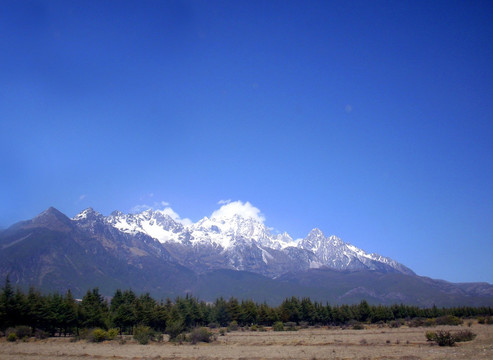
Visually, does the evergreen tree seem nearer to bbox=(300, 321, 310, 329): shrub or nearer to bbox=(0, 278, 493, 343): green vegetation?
bbox=(0, 278, 493, 343): green vegetation

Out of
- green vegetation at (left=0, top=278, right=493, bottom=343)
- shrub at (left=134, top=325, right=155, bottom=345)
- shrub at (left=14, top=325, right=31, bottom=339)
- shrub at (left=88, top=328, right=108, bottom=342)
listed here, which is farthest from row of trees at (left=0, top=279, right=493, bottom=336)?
shrub at (left=88, top=328, right=108, bottom=342)

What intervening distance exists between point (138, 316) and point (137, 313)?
66 centimetres

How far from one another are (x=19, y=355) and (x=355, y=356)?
104 feet

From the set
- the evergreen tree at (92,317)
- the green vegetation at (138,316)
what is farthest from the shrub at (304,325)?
the evergreen tree at (92,317)

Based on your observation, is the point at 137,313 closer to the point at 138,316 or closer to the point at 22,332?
the point at 138,316

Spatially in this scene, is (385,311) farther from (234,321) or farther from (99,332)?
(99,332)

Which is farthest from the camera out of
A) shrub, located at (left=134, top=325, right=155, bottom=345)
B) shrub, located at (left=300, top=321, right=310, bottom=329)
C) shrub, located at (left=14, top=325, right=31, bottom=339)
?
shrub, located at (left=300, top=321, right=310, bottom=329)

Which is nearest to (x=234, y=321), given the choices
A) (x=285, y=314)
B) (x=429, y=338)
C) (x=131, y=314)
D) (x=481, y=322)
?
(x=285, y=314)

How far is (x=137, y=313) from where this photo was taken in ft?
235

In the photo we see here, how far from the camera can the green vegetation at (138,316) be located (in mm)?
60781

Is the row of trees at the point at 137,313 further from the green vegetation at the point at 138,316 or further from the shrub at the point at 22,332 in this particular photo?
the shrub at the point at 22,332

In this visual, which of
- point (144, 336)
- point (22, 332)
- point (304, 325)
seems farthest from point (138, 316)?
point (304, 325)

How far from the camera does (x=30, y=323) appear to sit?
68.4 m

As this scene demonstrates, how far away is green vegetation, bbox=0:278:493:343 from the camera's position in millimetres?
60781
